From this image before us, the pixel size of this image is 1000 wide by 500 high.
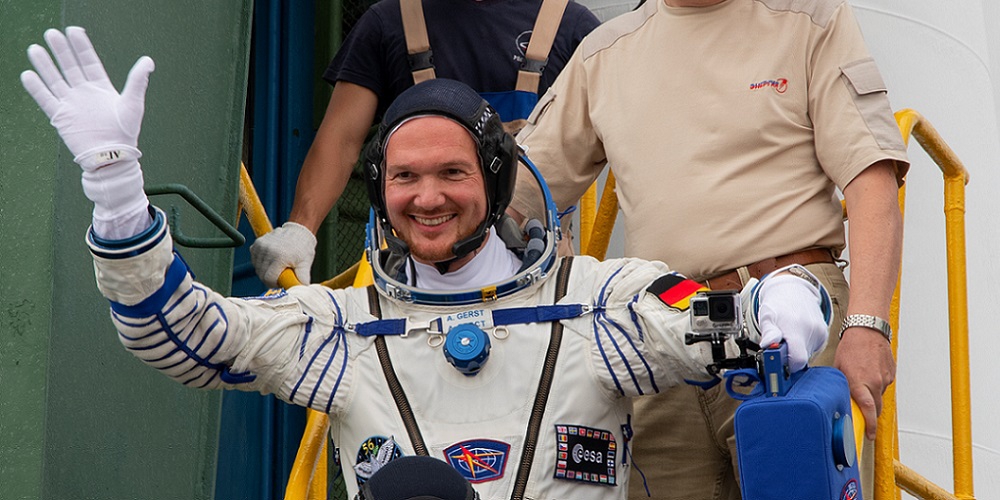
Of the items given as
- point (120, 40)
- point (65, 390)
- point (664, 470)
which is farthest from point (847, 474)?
point (120, 40)

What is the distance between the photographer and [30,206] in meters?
2.79

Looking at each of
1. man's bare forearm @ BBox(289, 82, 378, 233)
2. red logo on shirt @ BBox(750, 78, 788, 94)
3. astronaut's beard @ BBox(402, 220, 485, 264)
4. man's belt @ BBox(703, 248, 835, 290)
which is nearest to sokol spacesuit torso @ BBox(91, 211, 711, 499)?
astronaut's beard @ BBox(402, 220, 485, 264)

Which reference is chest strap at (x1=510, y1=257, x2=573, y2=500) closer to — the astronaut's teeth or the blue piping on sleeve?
the astronaut's teeth

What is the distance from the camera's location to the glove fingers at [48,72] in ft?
8.00

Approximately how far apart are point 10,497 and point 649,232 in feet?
4.87

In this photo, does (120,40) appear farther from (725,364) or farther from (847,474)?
(847,474)

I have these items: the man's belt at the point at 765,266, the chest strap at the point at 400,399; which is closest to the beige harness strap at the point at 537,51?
the man's belt at the point at 765,266

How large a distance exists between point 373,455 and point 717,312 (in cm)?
78

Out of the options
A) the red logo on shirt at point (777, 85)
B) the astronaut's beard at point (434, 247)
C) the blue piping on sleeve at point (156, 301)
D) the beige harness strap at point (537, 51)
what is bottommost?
the blue piping on sleeve at point (156, 301)

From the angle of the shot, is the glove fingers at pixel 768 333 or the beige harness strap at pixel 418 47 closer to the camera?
the glove fingers at pixel 768 333

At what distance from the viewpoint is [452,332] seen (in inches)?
111

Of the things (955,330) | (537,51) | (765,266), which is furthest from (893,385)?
(537,51)

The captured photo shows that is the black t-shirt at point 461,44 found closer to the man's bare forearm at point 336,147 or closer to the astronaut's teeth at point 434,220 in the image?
the man's bare forearm at point 336,147

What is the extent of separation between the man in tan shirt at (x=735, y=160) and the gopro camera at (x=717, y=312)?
436 millimetres
